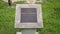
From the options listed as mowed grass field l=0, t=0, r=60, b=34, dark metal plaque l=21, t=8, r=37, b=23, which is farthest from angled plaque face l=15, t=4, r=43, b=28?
mowed grass field l=0, t=0, r=60, b=34

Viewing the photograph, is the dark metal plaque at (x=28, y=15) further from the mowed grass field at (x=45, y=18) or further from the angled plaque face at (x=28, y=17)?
the mowed grass field at (x=45, y=18)

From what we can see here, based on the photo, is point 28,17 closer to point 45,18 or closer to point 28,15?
point 28,15

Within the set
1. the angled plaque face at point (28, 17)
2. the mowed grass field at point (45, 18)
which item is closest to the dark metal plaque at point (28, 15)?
the angled plaque face at point (28, 17)

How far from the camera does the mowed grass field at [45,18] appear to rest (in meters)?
5.49

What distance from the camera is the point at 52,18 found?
5922 mm

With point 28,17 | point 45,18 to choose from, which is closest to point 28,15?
point 28,17

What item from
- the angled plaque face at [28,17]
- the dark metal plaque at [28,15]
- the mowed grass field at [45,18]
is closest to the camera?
the angled plaque face at [28,17]

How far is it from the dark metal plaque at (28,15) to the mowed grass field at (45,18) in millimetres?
1048

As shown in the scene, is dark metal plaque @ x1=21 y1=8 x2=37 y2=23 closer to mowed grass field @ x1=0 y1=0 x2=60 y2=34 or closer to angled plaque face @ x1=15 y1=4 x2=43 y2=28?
angled plaque face @ x1=15 y1=4 x2=43 y2=28

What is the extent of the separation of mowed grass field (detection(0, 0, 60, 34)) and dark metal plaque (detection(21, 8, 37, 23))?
1.05 meters

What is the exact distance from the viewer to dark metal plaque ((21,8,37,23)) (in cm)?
429

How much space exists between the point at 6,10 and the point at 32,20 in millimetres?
2097

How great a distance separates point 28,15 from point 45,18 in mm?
1647

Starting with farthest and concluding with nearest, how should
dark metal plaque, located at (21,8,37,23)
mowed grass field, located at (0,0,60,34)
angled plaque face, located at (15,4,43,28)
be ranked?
mowed grass field, located at (0,0,60,34) < dark metal plaque, located at (21,8,37,23) < angled plaque face, located at (15,4,43,28)
